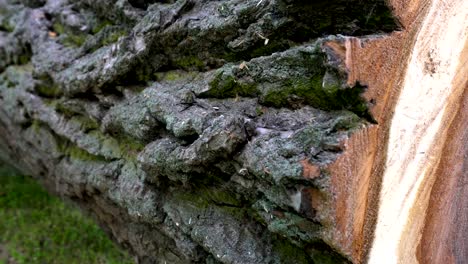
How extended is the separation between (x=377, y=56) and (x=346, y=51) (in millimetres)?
82

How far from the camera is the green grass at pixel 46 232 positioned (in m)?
2.58

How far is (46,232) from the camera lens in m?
2.79

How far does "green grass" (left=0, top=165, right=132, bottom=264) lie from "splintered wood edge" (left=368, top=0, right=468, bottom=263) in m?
1.69

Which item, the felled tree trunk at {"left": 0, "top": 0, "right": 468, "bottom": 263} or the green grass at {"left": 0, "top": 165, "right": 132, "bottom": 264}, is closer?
the felled tree trunk at {"left": 0, "top": 0, "right": 468, "bottom": 263}

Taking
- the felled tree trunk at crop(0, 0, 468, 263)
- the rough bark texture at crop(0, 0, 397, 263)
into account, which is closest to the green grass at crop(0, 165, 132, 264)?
the rough bark texture at crop(0, 0, 397, 263)

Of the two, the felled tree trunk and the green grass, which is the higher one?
the felled tree trunk

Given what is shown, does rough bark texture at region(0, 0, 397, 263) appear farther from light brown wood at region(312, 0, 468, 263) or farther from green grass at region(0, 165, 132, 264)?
green grass at region(0, 165, 132, 264)

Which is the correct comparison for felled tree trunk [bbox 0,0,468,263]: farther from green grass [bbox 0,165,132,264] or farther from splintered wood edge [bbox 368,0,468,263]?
green grass [bbox 0,165,132,264]

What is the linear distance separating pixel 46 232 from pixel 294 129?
215 cm

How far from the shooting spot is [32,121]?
2.34m

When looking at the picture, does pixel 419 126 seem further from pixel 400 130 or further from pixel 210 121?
pixel 210 121

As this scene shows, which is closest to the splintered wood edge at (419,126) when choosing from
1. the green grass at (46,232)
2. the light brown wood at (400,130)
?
the light brown wood at (400,130)

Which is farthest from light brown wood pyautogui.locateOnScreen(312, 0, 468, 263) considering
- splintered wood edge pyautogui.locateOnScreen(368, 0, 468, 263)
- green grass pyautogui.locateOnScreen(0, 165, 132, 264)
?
green grass pyautogui.locateOnScreen(0, 165, 132, 264)

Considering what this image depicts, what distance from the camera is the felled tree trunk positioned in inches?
41.0
